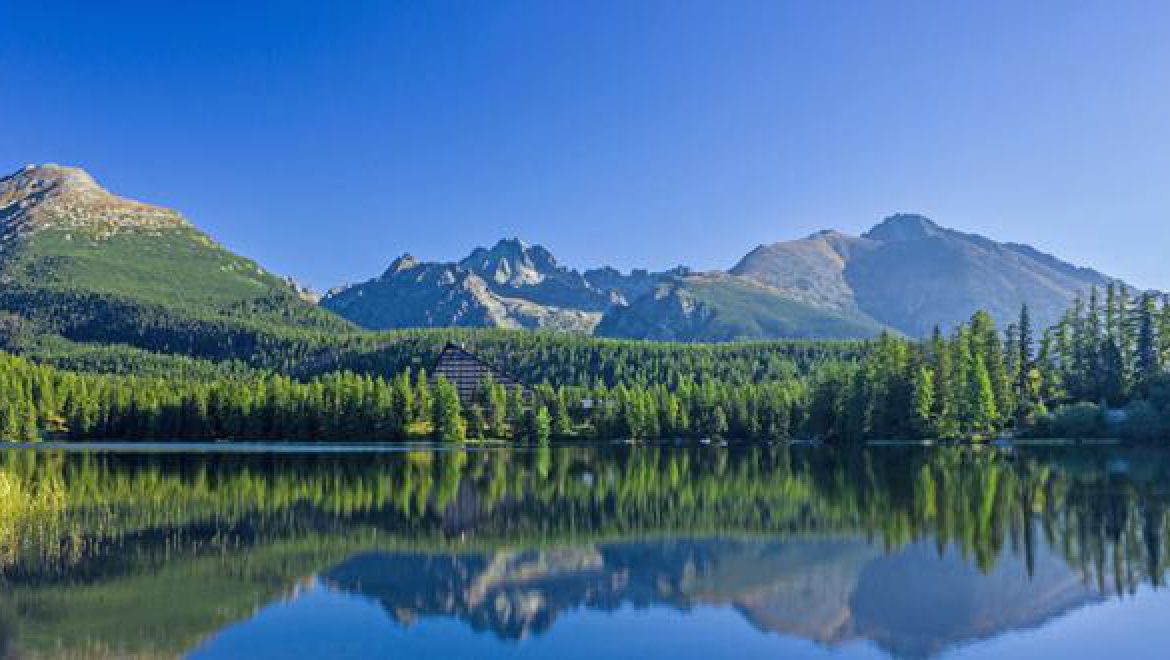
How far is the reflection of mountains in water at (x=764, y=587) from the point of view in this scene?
26547 millimetres

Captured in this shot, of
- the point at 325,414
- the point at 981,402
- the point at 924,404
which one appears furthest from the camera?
the point at 325,414

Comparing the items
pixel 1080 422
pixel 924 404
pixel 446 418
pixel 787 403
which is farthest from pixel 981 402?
pixel 446 418

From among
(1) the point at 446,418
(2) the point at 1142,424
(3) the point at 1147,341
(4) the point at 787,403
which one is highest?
(3) the point at 1147,341

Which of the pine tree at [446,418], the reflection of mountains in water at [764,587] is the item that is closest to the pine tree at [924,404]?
the pine tree at [446,418]

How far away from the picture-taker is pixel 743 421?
175750 millimetres

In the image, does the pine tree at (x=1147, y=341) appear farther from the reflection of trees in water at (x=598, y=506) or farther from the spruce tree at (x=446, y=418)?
the spruce tree at (x=446, y=418)

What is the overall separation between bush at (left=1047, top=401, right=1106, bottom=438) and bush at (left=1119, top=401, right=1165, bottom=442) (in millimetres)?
3081

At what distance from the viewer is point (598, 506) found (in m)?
55.5

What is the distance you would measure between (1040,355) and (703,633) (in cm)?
14150

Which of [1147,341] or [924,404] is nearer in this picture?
[924,404]

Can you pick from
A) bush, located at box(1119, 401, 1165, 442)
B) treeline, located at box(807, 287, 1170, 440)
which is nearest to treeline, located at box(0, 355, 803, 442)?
treeline, located at box(807, 287, 1170, 440)

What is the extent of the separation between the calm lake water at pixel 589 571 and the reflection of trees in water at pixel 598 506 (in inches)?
11.2

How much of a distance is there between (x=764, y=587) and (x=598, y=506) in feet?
80.4

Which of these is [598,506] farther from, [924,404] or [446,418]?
[446,418]
